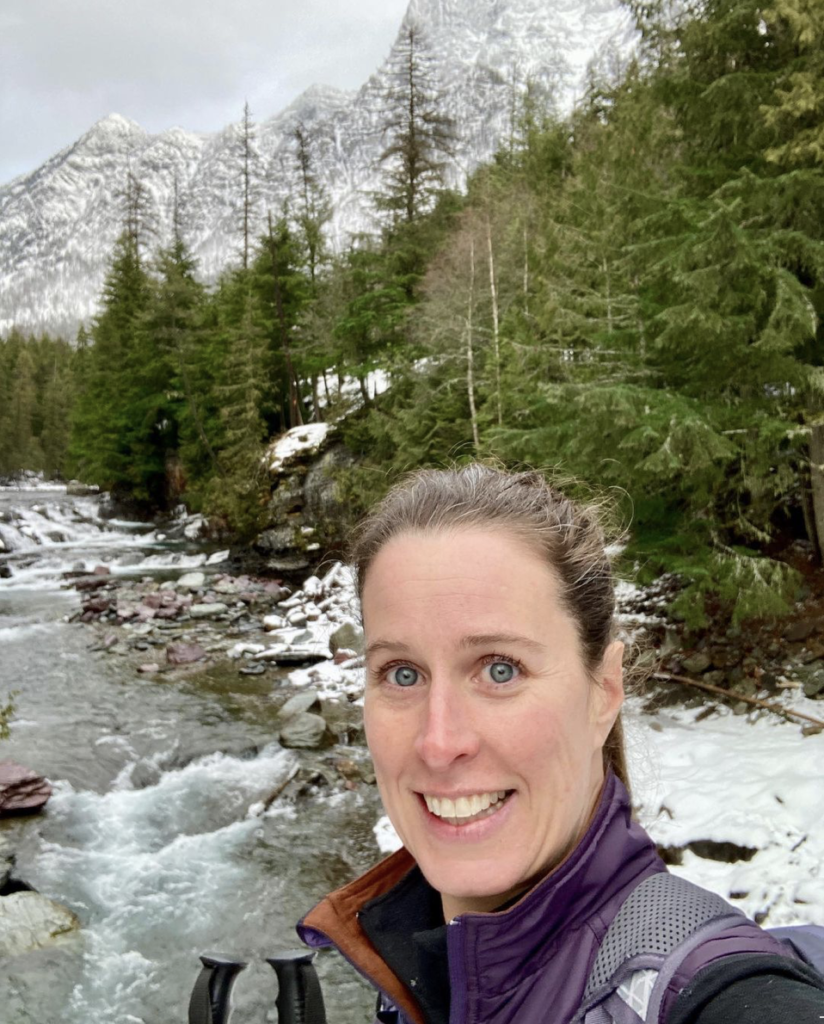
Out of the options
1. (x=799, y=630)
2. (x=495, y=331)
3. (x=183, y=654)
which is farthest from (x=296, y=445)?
(x=799, y=630)

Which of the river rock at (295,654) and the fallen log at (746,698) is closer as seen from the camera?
the fallen log at (746,698)

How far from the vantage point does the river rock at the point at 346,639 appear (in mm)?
14859

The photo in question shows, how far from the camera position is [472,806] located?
1475mm

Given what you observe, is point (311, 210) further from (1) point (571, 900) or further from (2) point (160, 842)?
(1) point (571, 900)

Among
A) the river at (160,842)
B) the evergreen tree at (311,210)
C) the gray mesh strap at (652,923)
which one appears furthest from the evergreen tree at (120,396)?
the gray mesh strap at (652,923)

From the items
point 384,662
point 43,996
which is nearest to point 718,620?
point 43,996

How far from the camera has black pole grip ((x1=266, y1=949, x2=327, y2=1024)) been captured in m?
1.73

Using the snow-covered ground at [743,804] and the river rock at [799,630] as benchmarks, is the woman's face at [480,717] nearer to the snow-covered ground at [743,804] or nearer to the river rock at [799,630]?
the snow-covered ground at [743,804]

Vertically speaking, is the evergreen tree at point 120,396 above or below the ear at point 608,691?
above

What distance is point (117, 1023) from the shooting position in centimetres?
550

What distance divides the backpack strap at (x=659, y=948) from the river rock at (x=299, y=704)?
10683 mm

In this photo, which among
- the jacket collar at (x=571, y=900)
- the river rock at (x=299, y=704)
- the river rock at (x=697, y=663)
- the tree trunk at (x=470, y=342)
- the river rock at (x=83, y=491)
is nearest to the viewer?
the jacket collar at (x=571, y=900)

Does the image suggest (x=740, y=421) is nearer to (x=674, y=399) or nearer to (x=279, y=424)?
(x=674, y=399)

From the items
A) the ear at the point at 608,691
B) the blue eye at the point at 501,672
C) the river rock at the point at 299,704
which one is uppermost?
the blue eye at the point at 501,672
